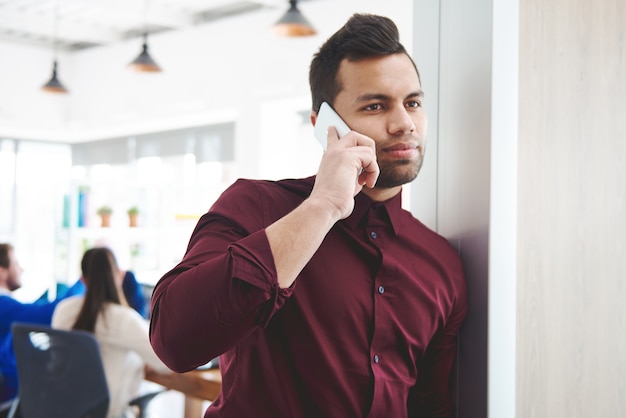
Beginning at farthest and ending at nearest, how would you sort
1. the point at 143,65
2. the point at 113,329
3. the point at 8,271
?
the point at 143,65 → the point at 8,271 → the point at 113,329

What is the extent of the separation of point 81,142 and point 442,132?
7.38m

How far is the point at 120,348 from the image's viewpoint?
2764 millimetres

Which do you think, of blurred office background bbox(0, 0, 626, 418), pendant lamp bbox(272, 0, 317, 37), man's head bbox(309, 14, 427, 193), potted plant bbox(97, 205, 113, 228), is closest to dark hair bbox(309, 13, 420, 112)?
man's head bbox(309, 14, 427, 193)

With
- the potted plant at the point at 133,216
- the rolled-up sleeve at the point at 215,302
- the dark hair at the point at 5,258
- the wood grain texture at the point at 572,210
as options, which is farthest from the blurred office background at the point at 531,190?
the potted plant at the point at 133,216

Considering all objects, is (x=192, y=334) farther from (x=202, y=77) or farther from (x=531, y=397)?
(x=202, y=77)

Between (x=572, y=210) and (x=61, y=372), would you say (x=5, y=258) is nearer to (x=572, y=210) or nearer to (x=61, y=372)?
(x=61, y=372)

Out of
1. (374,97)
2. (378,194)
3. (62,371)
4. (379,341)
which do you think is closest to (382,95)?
(374,97)

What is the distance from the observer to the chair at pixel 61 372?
7.79ft

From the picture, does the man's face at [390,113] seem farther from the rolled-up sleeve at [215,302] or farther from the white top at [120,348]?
the white top at [120,348]

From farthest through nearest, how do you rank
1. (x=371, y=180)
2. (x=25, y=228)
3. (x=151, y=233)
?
1. (x=25, y=228)
2. (x=151, y=233)
3. (x=371, y=180)

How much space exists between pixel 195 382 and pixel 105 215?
2.58 meters

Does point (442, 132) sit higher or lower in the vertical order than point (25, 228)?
higher

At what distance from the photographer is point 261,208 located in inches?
41.7

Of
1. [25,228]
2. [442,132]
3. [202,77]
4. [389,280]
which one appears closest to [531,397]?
[389,280]
